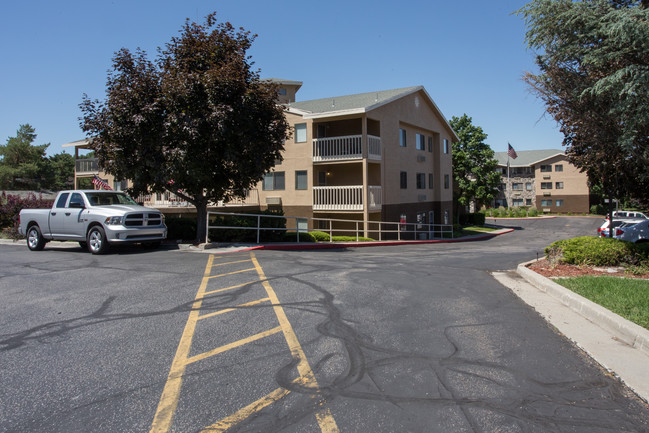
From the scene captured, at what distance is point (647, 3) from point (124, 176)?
1474cm

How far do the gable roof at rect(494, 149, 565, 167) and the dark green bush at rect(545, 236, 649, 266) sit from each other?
191 feet

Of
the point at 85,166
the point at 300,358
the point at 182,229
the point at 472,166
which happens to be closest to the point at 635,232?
the point at 182,229

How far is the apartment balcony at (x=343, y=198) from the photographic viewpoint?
23.1m

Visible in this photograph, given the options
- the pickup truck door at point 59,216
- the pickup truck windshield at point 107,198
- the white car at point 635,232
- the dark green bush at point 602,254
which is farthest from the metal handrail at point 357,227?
the white car at point 635,232

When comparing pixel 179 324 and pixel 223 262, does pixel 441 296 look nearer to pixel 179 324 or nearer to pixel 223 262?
pixel 179 324

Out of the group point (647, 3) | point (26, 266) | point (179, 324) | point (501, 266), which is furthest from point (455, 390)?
point (26, 266)

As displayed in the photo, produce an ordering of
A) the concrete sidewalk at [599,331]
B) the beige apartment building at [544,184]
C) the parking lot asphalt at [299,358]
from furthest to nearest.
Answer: the beige apartment building at [544,184], the concrete sidewalk at [599,331], the parking lot asphalt at [299,358]

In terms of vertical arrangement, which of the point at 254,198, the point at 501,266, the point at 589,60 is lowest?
the point at 501,266

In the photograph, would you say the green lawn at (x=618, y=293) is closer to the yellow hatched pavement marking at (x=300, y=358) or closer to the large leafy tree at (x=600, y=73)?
the large leafy tree at (x=600, y=73)

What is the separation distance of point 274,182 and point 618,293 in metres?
20.2

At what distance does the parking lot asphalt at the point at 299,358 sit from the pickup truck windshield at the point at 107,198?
4.94m

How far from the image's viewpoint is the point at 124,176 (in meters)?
14.2

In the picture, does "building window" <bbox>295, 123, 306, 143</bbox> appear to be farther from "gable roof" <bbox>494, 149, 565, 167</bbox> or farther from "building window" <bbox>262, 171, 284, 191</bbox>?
"gable roof" <bbox>494, 149, 565, 167</bbox>

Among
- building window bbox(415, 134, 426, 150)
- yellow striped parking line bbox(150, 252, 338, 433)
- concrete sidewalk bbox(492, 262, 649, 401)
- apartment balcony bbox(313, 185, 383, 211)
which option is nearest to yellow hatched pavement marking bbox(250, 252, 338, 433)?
yellow striped parking line bbox(150, 252, 338, 433)
